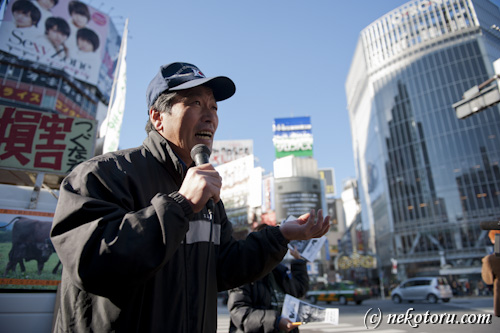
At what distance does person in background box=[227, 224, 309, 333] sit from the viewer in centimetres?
290

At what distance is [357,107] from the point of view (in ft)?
247

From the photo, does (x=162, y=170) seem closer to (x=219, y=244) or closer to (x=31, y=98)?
(x=219, y=244)

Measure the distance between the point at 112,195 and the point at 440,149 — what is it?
58.6 m

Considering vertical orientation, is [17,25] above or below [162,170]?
above

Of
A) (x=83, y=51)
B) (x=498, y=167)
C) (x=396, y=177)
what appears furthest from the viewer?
(x=396, y=177)

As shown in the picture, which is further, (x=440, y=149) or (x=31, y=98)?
(x=440, y=149)

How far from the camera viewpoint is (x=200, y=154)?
147 cm

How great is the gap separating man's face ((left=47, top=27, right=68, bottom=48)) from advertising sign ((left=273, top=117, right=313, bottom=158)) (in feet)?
101

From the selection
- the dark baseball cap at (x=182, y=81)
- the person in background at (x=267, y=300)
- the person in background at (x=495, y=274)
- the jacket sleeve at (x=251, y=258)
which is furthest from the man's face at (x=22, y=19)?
the person in background at (x=495, y=274)

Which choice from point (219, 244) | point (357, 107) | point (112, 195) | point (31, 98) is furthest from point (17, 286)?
point (357, 107)

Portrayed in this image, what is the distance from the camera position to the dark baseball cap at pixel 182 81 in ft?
5.13

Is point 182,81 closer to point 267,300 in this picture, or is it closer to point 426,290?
point 267,300

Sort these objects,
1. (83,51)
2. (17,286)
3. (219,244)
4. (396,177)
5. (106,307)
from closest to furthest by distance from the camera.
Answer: (106,307)
(219,244)
(17,286)
(83,51)
(396,177)

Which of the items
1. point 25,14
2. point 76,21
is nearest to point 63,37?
point 76,21
